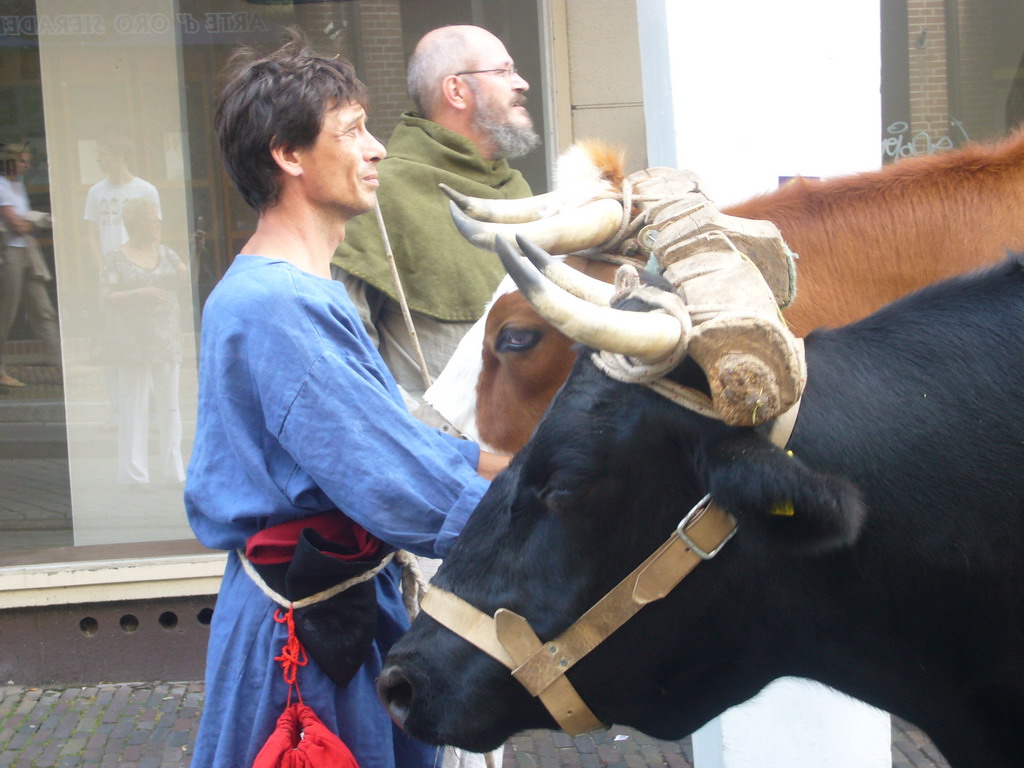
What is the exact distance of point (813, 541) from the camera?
157 cm

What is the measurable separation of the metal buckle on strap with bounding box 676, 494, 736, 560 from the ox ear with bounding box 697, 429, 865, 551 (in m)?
0.05

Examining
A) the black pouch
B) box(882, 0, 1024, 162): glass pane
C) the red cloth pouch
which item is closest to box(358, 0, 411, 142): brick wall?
box(882, 0, 1024, 162): glass pane

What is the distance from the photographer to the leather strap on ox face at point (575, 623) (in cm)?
169

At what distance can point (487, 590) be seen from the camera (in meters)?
1.89

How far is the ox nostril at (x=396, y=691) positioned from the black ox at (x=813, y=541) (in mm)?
40

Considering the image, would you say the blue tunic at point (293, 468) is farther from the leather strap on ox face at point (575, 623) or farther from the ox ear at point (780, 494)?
the ox ear at point (780, 494)

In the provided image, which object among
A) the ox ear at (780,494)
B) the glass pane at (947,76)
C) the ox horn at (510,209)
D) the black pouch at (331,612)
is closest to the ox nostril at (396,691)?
the black pouch at (331,612)

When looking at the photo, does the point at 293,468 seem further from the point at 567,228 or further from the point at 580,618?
the point at 567,228

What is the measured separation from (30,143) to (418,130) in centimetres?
328

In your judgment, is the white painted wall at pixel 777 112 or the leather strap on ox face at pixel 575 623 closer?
the leather strap on ox face at pixel 575 623

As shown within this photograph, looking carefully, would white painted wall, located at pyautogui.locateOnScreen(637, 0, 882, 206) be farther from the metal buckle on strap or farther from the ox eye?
the metal buckle on strap

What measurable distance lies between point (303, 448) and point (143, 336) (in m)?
4.49

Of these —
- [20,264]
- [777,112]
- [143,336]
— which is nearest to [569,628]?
[777,112]

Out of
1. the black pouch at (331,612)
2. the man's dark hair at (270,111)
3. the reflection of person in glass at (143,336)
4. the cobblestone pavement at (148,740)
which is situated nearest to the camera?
the black pouch at (331,612)
